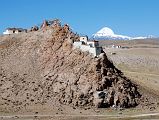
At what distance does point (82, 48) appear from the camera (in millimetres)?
75812

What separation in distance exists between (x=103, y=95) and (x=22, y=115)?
Result: 38.9 ft

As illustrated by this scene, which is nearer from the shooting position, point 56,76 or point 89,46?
point 56,76

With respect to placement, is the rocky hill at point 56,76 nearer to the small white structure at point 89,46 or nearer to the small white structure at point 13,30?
the small white structure at point 89,46

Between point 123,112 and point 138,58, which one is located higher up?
point 138,58

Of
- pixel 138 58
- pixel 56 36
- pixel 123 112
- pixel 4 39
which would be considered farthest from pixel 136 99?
pixel 138 58

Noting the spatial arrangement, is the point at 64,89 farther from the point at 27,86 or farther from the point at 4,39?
the point at 4,39

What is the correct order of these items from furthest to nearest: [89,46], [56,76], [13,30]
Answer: [13,30], [89,46], [56,76]

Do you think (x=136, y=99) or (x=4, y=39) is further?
(x=4, y=39)

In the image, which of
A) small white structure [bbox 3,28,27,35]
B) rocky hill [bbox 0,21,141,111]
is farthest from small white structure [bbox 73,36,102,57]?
small white structure [bbox 3,28,27,35]

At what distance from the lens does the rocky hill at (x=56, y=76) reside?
7094 cm

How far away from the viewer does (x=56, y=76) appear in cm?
7388

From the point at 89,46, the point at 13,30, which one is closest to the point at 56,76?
the point at 89,46

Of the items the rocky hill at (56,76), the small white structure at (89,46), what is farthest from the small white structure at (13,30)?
the small white structure at (89,46)

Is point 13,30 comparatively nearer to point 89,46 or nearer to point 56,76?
point 56,76
